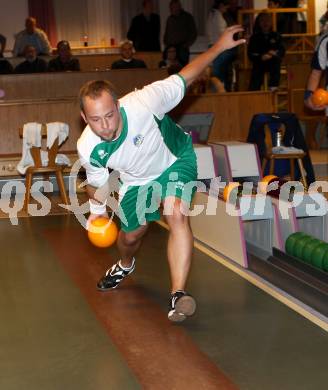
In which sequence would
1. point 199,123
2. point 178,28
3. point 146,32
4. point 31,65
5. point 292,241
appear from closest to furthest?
1. point 292,241
2. point 199,123
3. point 31,65
4. point 178,28
5. point 146,32

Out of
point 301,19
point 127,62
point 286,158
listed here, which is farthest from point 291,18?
point 286,158

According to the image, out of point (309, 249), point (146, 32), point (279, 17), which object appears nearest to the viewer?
point (309, 249)

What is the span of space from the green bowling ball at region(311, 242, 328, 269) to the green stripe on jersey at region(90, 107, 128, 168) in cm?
137

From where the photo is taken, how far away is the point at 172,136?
432 centimetres

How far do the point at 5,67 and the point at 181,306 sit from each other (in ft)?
26.3

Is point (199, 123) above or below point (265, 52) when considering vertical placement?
below

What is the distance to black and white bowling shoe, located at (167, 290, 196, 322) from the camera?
13.4 ft

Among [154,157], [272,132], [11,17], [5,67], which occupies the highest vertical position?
[11,17]

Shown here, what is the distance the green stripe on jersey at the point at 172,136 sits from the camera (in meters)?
4.26

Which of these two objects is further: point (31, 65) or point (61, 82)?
point (31, 65)

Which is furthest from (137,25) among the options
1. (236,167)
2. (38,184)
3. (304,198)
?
(304,198)

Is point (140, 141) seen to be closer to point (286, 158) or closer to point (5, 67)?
point (286, 158)

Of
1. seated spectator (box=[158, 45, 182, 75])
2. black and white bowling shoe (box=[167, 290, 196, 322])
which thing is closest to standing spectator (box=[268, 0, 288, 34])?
seated spectator (box=[158, 45, 182, 75])

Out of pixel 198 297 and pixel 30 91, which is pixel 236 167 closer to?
pixel 198 297
